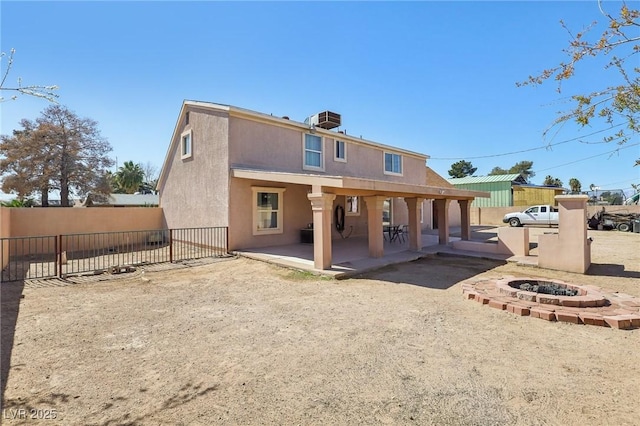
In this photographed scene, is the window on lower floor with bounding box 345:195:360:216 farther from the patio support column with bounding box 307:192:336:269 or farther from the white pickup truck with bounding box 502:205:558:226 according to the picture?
the white pickup truck with bounding box 502:205:558:226

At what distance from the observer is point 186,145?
1366 centimetres

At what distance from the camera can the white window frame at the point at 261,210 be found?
11477mm

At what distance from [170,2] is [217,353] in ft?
25.5

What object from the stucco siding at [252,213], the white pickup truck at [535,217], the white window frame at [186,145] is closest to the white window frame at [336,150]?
the stucco siding at [252,213]

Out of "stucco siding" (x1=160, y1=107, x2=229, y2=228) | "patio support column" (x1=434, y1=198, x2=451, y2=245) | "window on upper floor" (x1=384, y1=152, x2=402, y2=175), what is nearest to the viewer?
"stucco siding" (x1=160, y1=107, x2=229, y2=228)

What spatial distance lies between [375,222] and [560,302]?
5.15 m

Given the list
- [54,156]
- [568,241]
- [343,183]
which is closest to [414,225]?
[568,241]

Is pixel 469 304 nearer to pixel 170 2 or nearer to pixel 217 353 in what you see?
pixel 217 353

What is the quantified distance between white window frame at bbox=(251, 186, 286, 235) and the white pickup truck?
19769 millimetres

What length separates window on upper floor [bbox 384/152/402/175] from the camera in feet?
59.1

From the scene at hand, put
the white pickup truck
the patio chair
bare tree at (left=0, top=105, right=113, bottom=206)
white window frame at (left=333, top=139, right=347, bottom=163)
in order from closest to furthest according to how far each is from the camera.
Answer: white window frame at (left=333, top=139, right=347, bottom=163)
the patio chair
the white pickup truck
bare tree at (left=0, top=105, right=113, bottom=206)

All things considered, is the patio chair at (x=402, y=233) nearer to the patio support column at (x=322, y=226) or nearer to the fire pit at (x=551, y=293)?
the patio support column at (x=322, y=226)

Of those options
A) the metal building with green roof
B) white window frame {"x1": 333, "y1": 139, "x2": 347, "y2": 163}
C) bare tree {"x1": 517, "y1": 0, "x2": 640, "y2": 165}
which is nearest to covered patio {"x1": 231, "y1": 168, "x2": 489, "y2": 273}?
white window frame {"x1": 333, "y1": 139, "x2": 347, "y2": 163}

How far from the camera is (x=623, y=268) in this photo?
8664 millimetres
